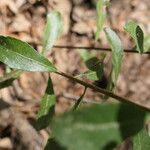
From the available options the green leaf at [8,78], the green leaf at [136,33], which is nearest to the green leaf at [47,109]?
the green leaf at [8,78]

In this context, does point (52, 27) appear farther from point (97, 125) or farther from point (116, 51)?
point (97, 125)

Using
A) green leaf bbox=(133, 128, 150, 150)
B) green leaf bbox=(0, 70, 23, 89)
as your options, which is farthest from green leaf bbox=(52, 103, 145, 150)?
green leaf bbox=(0, 70, 23, 89)

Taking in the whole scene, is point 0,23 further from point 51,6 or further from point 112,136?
point 112,136

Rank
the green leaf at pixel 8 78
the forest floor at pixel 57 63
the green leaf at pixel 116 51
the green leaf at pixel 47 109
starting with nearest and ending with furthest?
the green leaf at pixel 116 51
the green leaf at pixel 47 109
the green leaf at pixel 8 78
the forest floor at pixel 57 63

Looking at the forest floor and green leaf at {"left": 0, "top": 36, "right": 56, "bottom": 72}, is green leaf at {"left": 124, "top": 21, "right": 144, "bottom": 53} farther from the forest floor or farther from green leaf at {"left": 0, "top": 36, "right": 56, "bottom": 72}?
the forest floor

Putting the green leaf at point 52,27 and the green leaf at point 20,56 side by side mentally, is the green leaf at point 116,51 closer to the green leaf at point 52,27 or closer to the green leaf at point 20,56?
the green leaf at point 20,56

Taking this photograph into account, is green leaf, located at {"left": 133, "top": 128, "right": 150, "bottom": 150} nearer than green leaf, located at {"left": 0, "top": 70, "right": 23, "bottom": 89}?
Yes
